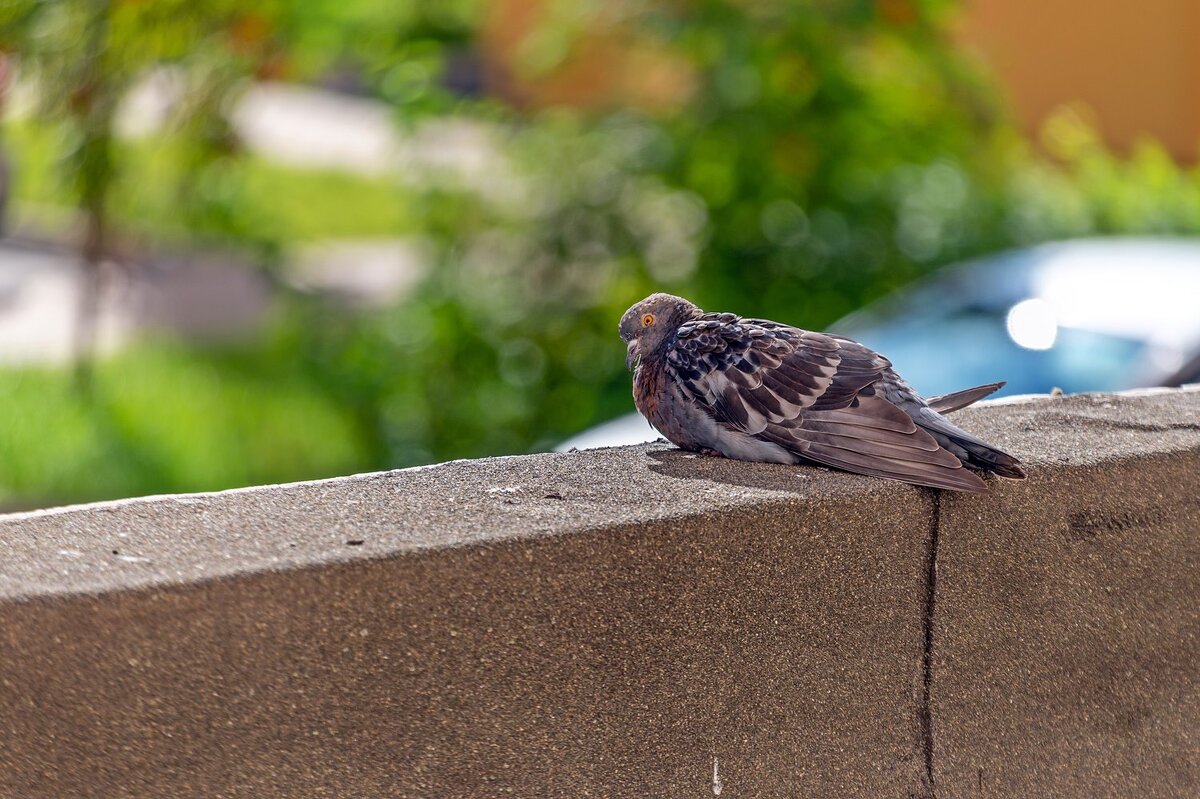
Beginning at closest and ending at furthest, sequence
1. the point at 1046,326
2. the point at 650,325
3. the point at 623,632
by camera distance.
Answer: the point at 623,632, the point at 650,325, the point at 1046,326

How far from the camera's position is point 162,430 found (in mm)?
7824

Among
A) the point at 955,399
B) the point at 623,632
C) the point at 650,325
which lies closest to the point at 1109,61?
the point at 955,399

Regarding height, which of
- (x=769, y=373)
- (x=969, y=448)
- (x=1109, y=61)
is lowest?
(x=969, y=448)

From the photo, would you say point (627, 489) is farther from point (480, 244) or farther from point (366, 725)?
point (480, 244)

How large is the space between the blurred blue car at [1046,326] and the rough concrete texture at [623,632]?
2216 millimetres

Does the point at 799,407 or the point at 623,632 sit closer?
the point at 623,632

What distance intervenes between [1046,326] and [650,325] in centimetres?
309

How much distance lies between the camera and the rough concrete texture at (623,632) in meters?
1.86

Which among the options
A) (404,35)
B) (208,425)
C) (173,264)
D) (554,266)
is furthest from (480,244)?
(173,264)

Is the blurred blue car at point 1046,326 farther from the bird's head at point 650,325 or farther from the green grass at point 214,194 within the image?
the green grass at point 214,194

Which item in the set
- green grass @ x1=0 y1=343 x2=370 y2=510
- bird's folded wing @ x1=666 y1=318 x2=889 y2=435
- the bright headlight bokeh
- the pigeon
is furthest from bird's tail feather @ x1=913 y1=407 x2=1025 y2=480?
green grass @ x1=0 y1=343 x2=370 y2=510

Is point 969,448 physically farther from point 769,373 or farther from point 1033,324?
point 1033,324

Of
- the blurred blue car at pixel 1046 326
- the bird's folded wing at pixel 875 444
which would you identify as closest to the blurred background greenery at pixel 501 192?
the blurred blue car at pixel 1046 326

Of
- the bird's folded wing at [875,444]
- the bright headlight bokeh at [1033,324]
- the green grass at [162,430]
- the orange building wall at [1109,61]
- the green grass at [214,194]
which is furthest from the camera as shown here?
the orange building wall at [1109,61]
